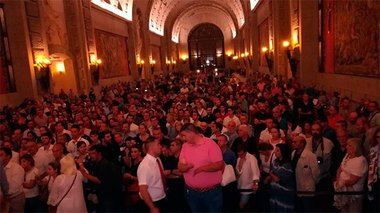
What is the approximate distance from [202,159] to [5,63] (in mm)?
11311

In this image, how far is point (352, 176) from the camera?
4.91 metres

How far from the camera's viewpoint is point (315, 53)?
47.6ft

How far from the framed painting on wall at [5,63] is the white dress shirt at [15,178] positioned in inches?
334

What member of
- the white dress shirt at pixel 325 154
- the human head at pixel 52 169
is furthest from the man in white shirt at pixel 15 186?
the white dress shirt at pixel 325 154

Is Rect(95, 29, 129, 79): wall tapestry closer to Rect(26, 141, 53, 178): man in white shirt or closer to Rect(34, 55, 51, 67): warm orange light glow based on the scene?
Rect(34, 55, 51, 67): warm orange light glow

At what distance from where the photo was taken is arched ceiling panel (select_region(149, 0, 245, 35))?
127 feet

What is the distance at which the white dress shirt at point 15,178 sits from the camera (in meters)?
5.28

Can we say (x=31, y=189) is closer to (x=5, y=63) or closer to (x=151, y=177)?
(x=151, y=177)

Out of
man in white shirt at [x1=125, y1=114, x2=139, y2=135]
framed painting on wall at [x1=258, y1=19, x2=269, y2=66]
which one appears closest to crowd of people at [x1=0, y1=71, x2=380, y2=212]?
man in white shirt at [x1=125, y1=114, x2=139, y2=135]

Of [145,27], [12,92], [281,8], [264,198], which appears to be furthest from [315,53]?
[145,27]

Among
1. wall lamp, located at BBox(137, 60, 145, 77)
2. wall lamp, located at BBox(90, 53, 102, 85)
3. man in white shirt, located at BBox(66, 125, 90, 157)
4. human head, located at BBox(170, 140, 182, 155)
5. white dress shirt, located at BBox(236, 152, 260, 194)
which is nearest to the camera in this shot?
white dress shirt, located at BBox(236, 152, 260, 194)

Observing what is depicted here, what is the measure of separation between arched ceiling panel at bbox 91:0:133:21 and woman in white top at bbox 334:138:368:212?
1861 centimetres

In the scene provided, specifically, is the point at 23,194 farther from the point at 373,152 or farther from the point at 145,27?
the point at 145,27

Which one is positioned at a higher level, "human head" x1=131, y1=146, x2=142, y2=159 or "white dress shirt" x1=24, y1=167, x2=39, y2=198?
"human head" x1=131, y1=146, x2=142, y2=159
